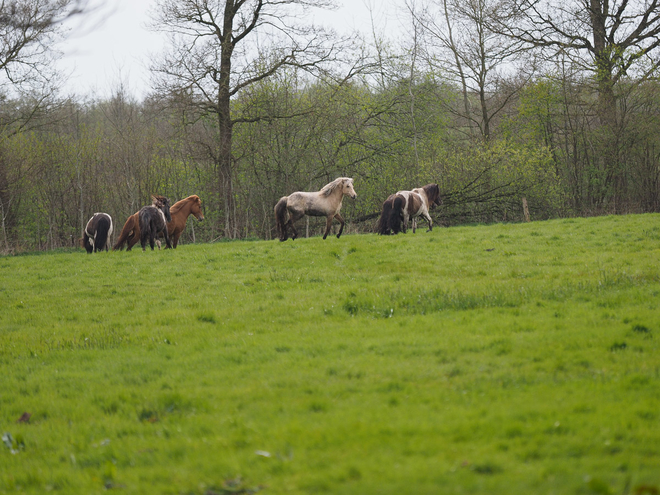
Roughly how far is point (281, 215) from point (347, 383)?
13.7 metres

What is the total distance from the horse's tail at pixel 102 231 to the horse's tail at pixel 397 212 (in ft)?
33.2

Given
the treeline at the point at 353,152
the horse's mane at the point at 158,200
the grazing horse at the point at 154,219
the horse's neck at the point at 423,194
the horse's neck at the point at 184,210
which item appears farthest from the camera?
the treeline at the point at 353,152

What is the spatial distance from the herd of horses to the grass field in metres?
5.83

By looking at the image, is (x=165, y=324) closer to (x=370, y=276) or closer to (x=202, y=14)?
(x=370, y=276)

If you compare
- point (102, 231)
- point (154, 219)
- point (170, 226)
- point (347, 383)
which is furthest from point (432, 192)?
point (347, 383)

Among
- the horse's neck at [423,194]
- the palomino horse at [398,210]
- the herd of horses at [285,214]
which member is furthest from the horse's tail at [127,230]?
the horse's neck at [423,194]

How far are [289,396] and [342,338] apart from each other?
2.21 meters

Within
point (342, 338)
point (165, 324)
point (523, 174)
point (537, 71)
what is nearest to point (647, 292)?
point (342, 338)

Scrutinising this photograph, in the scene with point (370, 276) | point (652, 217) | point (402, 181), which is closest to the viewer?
point (370, 276)

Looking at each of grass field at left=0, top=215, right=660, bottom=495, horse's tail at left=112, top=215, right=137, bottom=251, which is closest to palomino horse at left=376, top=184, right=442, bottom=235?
grass field at left=0, top=215, right=660, bottom=495

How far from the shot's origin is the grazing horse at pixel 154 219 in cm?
1933

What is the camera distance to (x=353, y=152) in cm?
3122

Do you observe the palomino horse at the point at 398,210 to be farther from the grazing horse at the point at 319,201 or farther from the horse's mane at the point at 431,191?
the grazing horse at the point at 319,201

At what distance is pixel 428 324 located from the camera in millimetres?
8211
